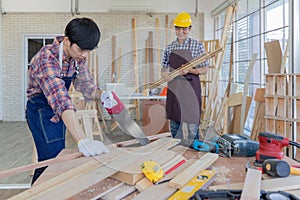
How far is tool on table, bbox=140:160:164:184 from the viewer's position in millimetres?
1036

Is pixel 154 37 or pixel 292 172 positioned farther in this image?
pixel 154 37

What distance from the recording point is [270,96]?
10.8 feet

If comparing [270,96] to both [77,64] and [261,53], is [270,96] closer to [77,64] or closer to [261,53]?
[261,53]

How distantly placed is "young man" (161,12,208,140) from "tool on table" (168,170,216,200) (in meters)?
1.42

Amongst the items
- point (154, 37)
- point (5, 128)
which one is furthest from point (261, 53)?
point (5, 128)

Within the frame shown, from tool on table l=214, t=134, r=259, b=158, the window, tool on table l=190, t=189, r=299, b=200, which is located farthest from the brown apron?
the window

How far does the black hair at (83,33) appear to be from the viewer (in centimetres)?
135

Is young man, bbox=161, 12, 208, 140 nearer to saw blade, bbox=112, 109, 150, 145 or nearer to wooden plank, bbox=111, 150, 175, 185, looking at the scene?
saw blade, bbox=112, 109, 150, 145

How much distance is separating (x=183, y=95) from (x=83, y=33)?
1.48 m

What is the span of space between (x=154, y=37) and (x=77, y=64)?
14.3 ft

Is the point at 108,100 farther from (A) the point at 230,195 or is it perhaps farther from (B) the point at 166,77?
(B) the point at 166,77

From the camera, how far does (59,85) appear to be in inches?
54.0

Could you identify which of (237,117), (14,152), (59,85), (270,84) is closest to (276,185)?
(59,85)

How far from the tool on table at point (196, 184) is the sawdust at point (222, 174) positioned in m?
0.03
